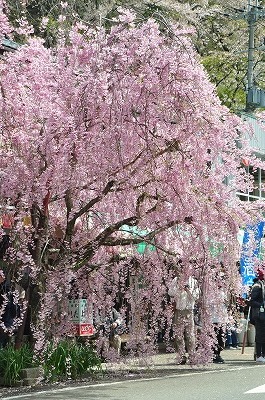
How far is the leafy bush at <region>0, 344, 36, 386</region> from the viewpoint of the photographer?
43.9ft

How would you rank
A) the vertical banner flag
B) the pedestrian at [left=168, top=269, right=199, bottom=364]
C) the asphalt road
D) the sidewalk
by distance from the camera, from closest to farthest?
the asphalt road
the sidewalk
the pedestrian at [left=168, top=269, right=199, bottom=364]
the vertical banner flag

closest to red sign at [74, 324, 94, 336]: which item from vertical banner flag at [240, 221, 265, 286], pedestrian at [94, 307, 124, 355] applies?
pedestrian at [94, 307, 124, 355]

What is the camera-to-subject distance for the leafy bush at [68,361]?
14.0 metres

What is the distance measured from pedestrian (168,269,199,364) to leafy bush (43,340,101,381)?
218 cm

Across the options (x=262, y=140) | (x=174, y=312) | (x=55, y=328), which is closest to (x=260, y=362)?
(x=174, y=312)

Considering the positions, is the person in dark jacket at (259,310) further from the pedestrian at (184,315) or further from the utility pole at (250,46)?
the utility pole at (250,46)

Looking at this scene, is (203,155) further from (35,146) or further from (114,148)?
(35,146)

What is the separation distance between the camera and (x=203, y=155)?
46.4 feet

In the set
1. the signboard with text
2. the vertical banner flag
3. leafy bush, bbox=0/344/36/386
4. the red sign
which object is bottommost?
leafy bush, bbox=0/344/36/386

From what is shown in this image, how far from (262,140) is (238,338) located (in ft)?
31.9

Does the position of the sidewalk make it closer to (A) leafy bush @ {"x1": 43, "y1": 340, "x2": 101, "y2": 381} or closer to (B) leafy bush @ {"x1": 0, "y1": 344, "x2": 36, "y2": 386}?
(A) leafy bush @ {"x1": 43, "y1": 340, "x2": 101, "y2": 381}

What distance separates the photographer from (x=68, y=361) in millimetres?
14164

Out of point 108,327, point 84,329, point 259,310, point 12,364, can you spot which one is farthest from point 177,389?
point 259,310

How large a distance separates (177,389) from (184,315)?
4882mm
